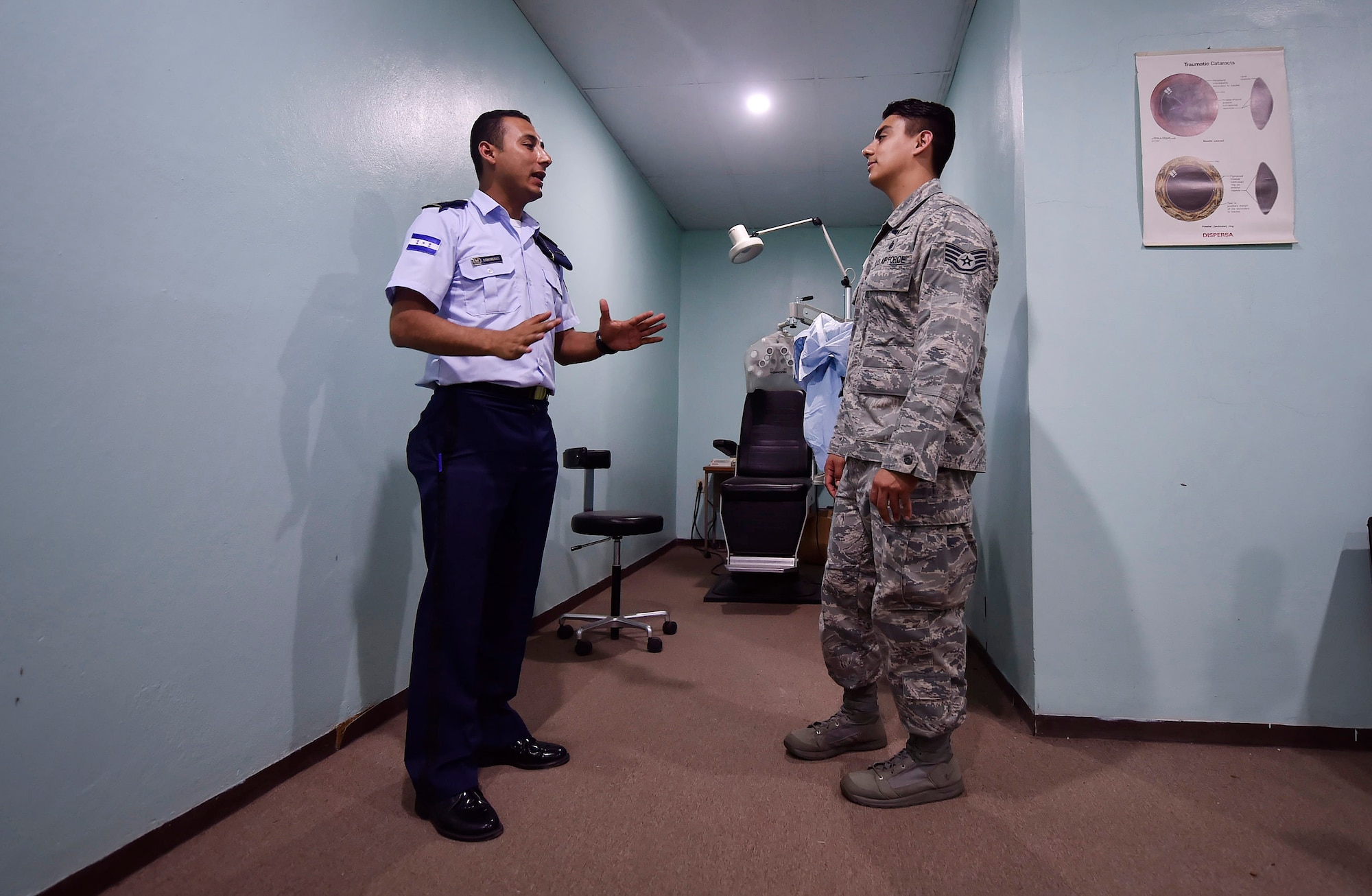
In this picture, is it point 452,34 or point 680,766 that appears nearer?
point 680,766

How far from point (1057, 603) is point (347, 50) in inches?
98.9

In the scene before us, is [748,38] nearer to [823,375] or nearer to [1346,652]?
[823,375]

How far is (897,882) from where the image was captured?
1.18 m

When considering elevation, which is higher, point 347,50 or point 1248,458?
point 347,50

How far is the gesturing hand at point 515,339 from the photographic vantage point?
4.13ft

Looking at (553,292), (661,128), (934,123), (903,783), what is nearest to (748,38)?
(661,128)

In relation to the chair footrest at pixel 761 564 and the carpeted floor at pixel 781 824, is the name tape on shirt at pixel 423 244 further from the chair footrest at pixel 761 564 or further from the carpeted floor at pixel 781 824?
the chair footrest at pixel 761 564

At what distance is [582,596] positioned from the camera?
11.3ft

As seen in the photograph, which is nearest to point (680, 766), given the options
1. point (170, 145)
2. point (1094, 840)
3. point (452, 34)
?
point (1094, 840)

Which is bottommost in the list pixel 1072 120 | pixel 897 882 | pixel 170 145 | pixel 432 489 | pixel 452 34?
pixel 897 882

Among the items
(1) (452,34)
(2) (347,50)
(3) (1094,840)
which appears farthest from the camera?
(1) (452,34)

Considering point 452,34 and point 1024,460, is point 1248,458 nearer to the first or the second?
point 1024,460

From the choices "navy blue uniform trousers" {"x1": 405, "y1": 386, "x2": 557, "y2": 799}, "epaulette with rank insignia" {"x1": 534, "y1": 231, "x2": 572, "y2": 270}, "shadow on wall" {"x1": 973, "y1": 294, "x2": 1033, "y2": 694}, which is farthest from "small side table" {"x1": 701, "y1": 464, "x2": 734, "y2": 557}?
"navy blue uniform trousers" {"x1": 405, "y1": 386, "x2": 557, "y2": 799}

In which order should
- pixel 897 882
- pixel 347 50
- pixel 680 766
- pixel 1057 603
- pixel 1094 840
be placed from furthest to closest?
pixel 1057 603 < pixel 347 50 < pixel 680 766 < pixel 1094 840 < pixel 897 882
